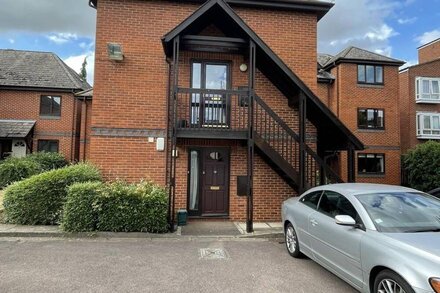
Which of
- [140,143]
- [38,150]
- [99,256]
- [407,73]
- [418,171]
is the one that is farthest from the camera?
[407,73]

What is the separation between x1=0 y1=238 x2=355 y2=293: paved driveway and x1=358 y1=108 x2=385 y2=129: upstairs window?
16153 millimetres

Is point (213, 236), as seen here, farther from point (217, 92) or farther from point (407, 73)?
point (407, 73)

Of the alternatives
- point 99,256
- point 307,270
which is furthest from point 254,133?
point 99,256

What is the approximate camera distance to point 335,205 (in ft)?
16.1

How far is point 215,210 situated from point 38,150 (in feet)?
52.1

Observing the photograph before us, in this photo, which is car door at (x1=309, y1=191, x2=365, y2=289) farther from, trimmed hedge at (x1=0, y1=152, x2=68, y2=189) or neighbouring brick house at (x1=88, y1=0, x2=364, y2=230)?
trimmed hedge at (x1=0, y1=152, x2=68, y2=189)

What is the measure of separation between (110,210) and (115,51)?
429 centimetres

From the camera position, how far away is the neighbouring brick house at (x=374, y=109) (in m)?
20.6

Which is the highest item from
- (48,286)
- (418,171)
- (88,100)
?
(88,100)

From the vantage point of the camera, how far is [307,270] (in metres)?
5.25

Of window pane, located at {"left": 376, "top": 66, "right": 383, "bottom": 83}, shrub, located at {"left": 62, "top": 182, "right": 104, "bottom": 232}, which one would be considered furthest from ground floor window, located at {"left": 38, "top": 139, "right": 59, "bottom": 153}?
window pane, located at {"left": 376, "top": 66, "right": 383, "bottom": 83}

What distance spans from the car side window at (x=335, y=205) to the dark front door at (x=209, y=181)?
14.1ft

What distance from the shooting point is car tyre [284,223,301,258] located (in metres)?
5.83

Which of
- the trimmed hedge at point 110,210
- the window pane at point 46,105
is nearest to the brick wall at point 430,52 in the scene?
the trimmed hedge at point 110,210
